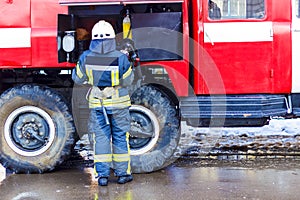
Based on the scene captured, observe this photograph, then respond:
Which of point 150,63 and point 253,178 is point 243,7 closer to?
point 150,63

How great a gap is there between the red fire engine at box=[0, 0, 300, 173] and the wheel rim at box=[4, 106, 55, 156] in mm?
12

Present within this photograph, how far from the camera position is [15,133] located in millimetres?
6855

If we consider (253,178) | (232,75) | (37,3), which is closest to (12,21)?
(37,3)

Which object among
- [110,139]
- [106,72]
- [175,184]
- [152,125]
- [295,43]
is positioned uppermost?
[295,43]

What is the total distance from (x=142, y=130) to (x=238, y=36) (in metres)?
1.62

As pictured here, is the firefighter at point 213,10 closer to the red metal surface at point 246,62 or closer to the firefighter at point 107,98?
the red metal surface at point 246,62

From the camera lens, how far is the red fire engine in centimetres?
661

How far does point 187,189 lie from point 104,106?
4.32ft

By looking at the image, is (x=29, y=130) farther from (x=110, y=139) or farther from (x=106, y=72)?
(x=106, y=72)

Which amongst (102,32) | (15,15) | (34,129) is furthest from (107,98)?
(15,15)

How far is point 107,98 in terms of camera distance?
6238mm

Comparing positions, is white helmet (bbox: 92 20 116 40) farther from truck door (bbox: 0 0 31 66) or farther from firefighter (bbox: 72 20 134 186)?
truck door (bbox: 0 0 31 66)

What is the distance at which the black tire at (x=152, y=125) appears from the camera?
22.0 feet

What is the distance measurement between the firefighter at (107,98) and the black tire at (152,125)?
39cm
